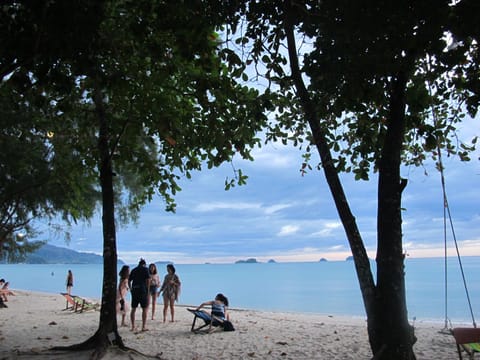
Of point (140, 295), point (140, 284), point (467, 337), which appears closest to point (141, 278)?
point (140, 284)

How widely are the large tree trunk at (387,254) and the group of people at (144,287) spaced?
5.83 meters

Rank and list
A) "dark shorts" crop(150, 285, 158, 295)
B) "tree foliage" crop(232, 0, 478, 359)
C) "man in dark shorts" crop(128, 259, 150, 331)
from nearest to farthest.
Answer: "tree foliage" crop(232, 0, 478, 359)
"man in dark shorts" crop(128, 259, 150, 331)
"dark shorts" crop(150, 285, 158, 295)

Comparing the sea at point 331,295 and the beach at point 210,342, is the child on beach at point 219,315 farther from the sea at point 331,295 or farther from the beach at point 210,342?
the sea at point 331,295

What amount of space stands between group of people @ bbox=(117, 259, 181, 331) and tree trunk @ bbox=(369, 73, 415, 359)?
6.19m

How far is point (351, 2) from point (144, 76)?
344 centimetres

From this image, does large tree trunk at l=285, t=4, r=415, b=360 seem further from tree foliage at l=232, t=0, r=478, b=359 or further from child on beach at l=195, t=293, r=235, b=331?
child on beach at l=195, t=293, r=235, b=331

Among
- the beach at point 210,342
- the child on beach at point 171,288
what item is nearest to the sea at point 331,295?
the beach at point 210,342

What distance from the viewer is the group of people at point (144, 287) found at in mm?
9672

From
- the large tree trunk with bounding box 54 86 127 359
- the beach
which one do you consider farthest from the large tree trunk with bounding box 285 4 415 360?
the large tree trunk with bounding box 54 86 127 359

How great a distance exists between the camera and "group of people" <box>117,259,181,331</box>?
31.7ft

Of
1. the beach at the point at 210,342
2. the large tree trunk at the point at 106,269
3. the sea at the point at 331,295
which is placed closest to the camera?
the large tree trunk at the point at 106,269

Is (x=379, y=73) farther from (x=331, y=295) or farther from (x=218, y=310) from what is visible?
(x=331, y=295)

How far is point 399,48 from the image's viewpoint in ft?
15.0

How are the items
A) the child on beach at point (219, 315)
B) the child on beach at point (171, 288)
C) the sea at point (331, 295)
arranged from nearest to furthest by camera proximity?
the child on beach at point (219, 315)
the child on beach at point (171, 288)
the sea at point (331, 295)
